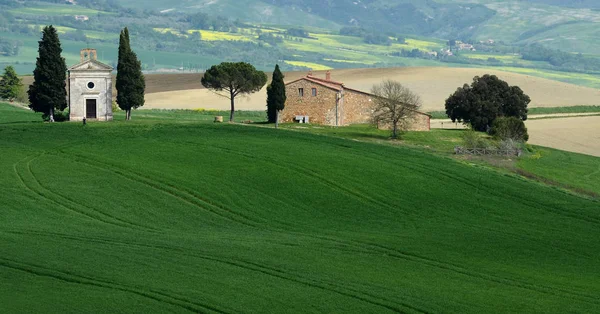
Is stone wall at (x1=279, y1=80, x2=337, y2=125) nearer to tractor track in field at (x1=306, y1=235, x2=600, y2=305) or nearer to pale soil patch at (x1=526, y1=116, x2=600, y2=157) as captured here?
pale soil patch at (x1=526, y1=116, x2=600, y2=157)

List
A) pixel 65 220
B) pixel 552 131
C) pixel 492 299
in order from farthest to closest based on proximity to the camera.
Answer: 1. pixel 552 131
2. pixel 65 220
3. pixel 492 299

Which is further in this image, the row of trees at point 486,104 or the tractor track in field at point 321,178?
the row of trees at point 486,104

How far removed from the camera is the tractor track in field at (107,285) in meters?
40.2

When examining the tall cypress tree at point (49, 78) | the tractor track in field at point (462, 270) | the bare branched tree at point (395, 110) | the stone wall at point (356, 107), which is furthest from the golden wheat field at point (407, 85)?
the tractor track in field at point (462, 270)

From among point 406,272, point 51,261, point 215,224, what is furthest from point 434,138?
point 51,261

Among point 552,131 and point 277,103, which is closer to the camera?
point 277,103

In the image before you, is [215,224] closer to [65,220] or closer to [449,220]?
[65,220]

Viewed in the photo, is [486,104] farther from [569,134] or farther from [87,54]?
[87,54]

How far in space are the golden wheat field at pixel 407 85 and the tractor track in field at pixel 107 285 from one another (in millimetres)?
92536

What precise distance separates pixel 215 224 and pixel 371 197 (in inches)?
445

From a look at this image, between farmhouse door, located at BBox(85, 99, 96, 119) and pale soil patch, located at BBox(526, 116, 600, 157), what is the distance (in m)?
40.9

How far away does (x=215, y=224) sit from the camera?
59969 millimetres

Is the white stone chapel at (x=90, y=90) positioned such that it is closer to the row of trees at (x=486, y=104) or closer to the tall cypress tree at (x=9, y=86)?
the row of trees at (x=486, y=104)

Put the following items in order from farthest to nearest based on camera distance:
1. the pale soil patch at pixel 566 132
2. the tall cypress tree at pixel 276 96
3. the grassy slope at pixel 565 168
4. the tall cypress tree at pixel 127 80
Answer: the pale soil patch at pixel 566 132 → the tall cypress tree at pixel 276 96 → the tall cypress tree at pixel 127 80 → the grassy slope at pixel 565 168
